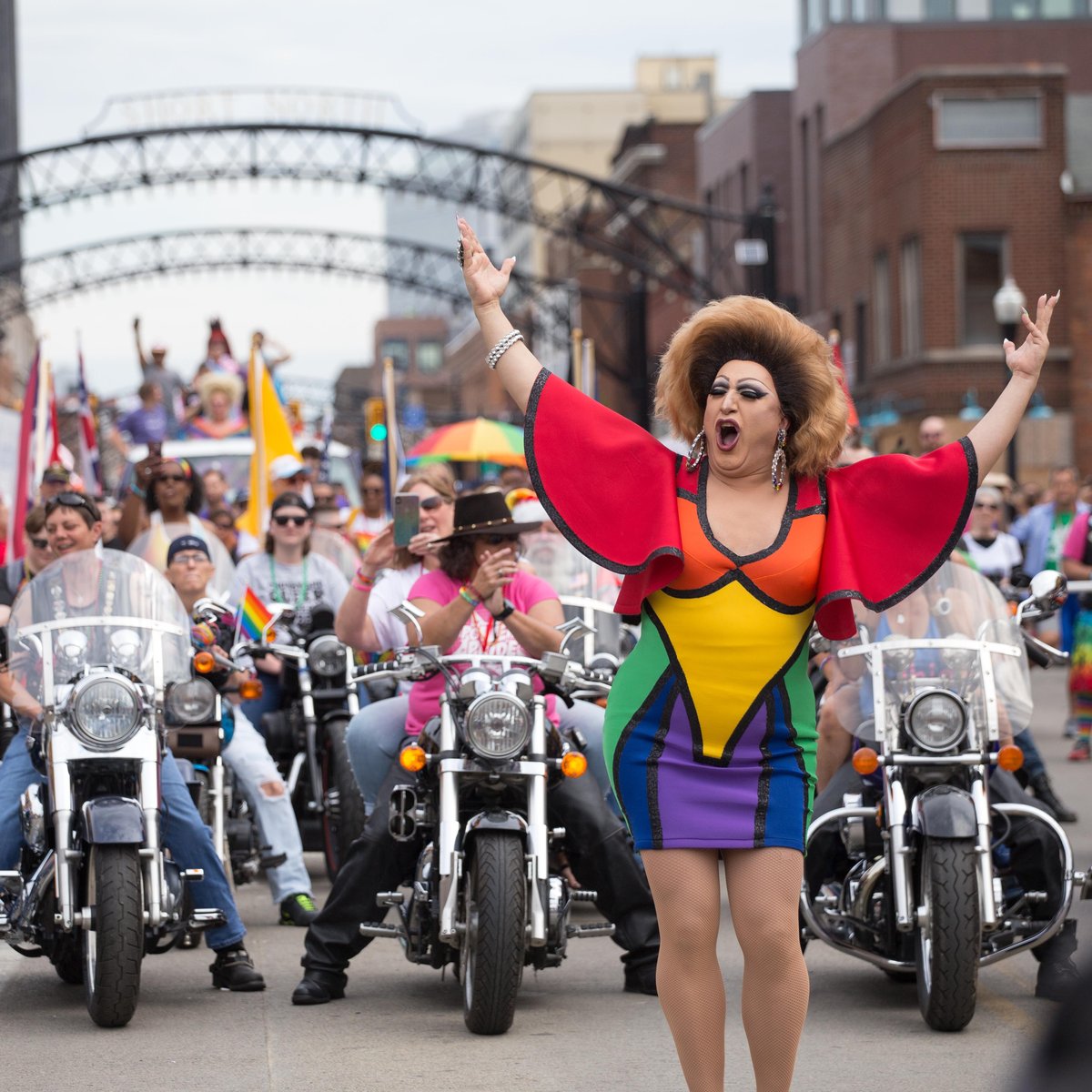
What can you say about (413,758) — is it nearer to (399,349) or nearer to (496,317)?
(496,317)

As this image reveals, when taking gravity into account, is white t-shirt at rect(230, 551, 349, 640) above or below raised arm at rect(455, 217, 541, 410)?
below

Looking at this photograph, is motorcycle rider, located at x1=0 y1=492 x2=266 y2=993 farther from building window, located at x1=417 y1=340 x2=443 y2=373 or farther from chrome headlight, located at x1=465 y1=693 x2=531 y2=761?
building window, located at x1=417 y1=340 x2=443 y2=373

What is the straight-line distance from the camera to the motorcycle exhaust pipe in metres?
6.79

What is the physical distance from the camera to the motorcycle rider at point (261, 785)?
27.9ft

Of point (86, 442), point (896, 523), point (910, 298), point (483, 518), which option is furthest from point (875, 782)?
point (910, 298)

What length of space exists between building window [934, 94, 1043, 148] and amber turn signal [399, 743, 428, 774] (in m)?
31.7

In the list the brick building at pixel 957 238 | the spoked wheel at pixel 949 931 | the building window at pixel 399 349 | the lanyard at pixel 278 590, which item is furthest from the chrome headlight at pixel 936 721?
the building window at pixel 399 349

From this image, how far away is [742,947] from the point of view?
4574mm

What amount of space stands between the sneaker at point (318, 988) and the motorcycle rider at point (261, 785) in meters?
1.55

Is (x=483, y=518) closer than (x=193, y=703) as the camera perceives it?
Yes

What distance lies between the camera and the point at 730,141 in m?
54.7

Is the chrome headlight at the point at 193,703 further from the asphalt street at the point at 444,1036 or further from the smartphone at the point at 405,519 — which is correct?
the smartphone at the point at 405,519

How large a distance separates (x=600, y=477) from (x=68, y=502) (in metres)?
3.52

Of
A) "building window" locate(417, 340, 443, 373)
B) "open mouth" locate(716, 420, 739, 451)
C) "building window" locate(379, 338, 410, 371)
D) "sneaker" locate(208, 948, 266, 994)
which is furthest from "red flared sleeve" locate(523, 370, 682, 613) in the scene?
"building window" locate(417, 340, 443, 373)
